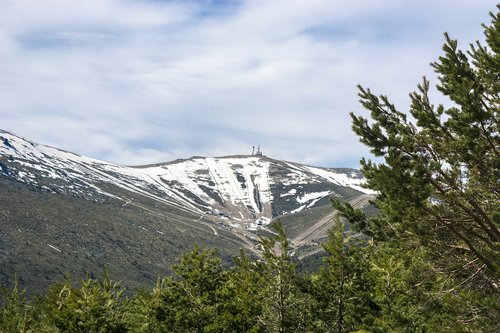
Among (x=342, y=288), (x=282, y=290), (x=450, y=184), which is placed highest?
(x=450, y=184)

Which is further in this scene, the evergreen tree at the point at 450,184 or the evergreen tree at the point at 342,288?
the evergreen tree at the point at 342,288

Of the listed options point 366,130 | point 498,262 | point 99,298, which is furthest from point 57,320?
point 498,262

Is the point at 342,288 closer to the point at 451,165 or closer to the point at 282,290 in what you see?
the point at 282,290

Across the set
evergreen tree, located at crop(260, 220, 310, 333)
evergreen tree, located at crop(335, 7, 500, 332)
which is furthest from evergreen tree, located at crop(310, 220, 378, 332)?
evergreen tree, located at crop(335, 7, 500, 332)

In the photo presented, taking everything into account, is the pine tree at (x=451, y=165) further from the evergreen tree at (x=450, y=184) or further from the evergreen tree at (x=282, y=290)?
the evergreen tree at (x=282, y=290)

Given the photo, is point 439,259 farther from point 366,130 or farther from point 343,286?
point 343,286

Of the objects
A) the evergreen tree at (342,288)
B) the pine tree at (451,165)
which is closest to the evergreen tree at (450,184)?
the pine tree at (451,165)

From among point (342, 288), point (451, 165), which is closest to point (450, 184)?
point (451, 165)

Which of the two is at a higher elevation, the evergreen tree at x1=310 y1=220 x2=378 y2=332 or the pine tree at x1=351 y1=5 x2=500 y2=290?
the pine tree at x1=351 y1=5 x2=500 y2=290

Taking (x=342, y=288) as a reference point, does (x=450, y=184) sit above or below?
above

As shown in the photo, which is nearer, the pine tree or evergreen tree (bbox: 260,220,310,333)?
the pine tree

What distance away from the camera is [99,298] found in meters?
28.5

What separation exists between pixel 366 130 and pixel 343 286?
13.5m

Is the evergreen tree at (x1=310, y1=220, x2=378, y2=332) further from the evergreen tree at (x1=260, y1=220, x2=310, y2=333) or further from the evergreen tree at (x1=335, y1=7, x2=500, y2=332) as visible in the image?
the evergreen tree at (x1=335, y1=7, x2=500, y2=332)
